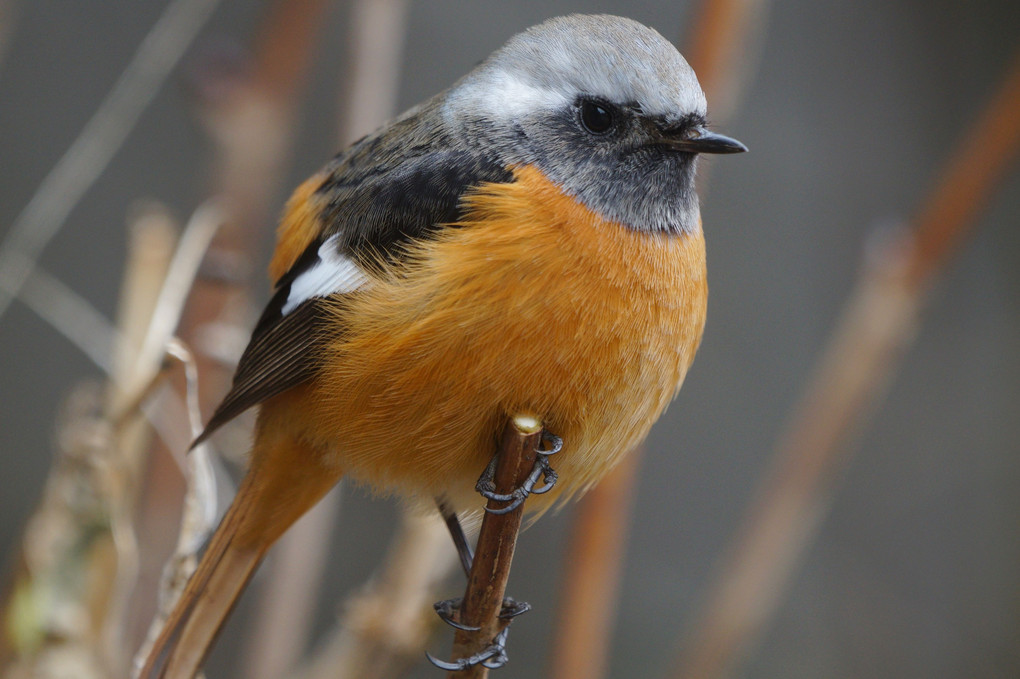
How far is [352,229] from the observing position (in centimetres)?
209

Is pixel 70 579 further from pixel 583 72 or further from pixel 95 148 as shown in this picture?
pixel 583 72

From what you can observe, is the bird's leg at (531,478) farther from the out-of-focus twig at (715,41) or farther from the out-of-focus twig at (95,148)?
the out-of-focus twig at (95,148)

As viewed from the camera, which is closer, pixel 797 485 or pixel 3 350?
pixel 797 485

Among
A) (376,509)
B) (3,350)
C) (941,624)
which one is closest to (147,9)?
(3,350)

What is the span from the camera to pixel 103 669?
2150mm

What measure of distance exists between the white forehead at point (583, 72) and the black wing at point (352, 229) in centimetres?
A: 21

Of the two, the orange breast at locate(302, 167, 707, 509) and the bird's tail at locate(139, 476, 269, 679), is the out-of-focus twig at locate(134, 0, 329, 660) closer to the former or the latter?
the bird's tail at locate(139, 476, 269, 679)

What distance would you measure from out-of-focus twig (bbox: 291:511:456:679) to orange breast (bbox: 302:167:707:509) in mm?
463

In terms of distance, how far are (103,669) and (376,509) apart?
2.70m

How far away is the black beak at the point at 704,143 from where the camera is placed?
1.89m

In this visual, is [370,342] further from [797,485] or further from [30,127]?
[30,127]

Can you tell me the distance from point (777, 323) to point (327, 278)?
11.0ft

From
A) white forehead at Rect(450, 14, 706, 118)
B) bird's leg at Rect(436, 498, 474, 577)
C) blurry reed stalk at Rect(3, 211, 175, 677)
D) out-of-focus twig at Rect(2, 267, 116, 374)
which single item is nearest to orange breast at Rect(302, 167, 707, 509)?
white forehead at Rect(450, 14, 706, 118)

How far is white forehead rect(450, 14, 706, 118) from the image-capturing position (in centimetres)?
192
